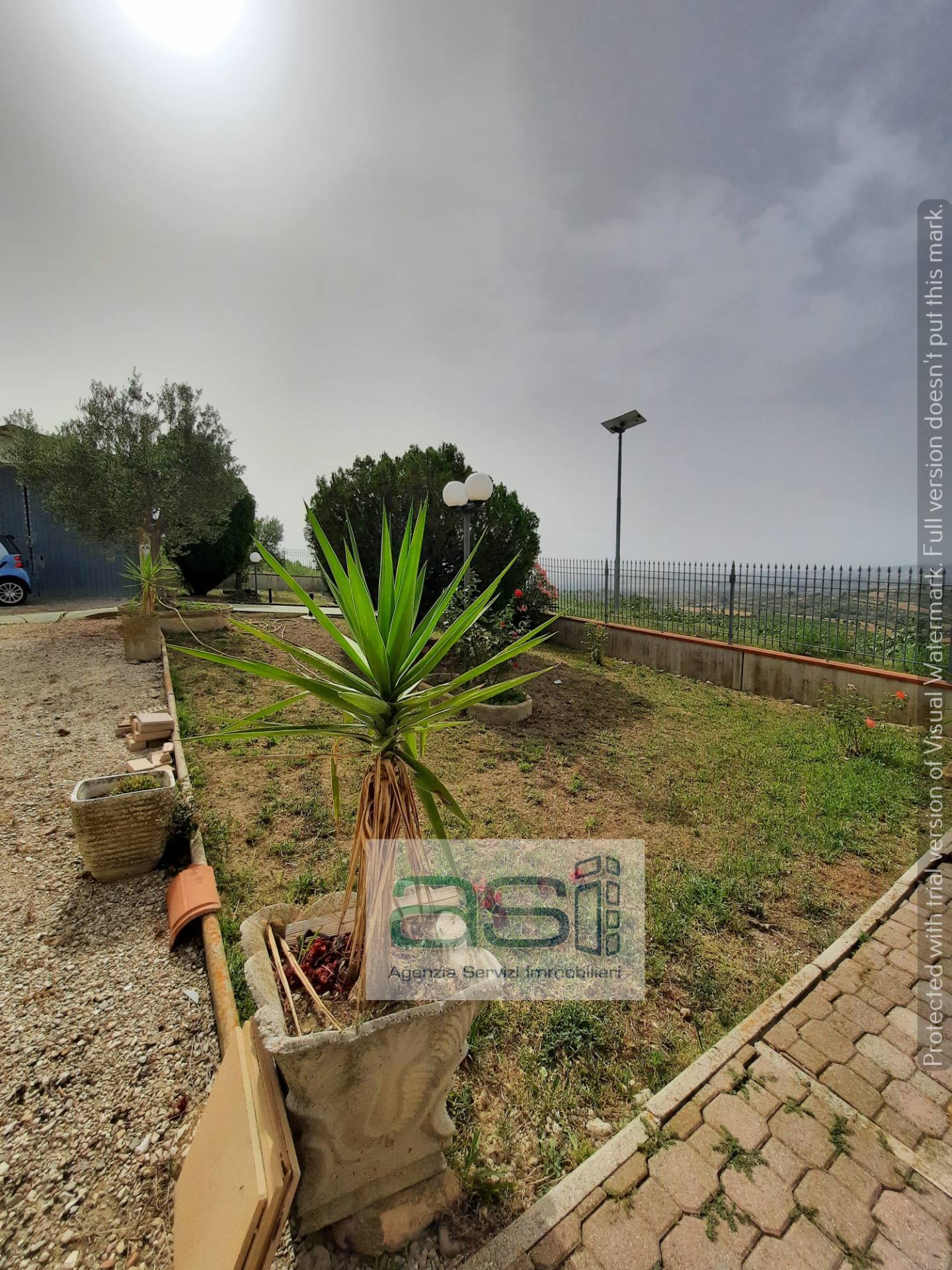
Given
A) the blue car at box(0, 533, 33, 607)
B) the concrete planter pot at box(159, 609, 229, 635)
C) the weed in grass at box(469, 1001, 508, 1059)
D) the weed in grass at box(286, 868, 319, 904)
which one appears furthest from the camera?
the blue car at box(0, 533, 33, 607)

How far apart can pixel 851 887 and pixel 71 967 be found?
4.26 m

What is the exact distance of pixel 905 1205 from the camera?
62.3 inches

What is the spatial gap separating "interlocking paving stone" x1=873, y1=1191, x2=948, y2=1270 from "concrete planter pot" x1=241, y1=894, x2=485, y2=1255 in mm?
1326

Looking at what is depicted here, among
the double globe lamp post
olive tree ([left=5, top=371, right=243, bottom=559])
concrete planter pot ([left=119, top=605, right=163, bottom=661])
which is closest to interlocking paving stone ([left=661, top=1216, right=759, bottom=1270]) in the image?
the double globe lamp post

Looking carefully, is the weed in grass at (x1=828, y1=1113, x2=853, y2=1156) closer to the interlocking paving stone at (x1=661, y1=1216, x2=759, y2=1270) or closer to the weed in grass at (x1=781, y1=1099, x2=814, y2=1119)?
the weed in grass at (x1=781, y1=1099, x2=814, y2=1119)

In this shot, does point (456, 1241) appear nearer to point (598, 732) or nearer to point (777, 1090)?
point (777, 1090)

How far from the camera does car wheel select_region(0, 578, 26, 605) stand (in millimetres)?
12594

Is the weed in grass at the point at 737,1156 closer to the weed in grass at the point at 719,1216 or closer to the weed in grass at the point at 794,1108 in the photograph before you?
the weed in grass at the point at 719,1216

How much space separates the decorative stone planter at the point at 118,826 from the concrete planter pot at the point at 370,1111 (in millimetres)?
1845

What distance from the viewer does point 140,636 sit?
7.98 m

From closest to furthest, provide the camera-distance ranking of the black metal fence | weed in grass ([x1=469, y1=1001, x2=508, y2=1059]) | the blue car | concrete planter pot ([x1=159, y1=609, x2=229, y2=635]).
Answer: weed in grass ([x1=469, y1=1001, x2=508, y2=1059]) → the black metal fence → concrete planter pot ([x1=159, y1=609, x2=229, y2=635]) → the blue car

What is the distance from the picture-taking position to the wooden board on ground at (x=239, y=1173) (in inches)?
47.2

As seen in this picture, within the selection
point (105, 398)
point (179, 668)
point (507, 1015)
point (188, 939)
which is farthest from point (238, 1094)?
point (105, 398)

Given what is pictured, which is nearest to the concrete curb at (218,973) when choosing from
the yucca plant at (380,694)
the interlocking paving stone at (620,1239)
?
the yucca plant at (380,694)
